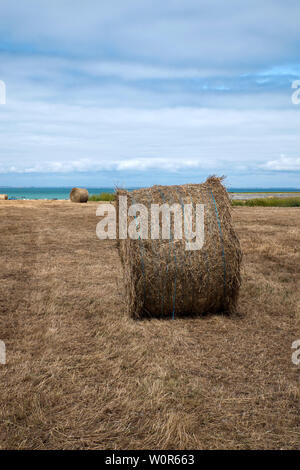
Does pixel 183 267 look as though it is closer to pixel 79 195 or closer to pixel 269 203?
pixel 79 195

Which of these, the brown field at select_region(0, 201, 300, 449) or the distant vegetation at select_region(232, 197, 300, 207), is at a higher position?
the distant vegetation at select_region(232, 197, 300, 207)

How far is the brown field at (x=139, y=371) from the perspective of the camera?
3152mm

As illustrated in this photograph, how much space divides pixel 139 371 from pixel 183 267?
1895mm

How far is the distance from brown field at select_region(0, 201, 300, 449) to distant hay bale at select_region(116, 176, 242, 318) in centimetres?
25

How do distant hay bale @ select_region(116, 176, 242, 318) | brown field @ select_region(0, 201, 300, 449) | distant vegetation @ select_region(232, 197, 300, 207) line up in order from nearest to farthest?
1. brown field @ select_region(0, 201, 300, 449)
2. distant hay bale @ select_region(116, 176, 242, 318)
3. distant vegetation @ select_region(232, 197, 300, 207)

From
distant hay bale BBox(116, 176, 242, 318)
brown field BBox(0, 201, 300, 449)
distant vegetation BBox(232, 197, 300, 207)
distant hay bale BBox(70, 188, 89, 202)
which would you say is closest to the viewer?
brown field BBox(0, 201, 300, 449)

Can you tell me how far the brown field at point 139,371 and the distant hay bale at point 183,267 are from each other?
25 centimetres

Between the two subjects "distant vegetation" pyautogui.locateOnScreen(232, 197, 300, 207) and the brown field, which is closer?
the brown field

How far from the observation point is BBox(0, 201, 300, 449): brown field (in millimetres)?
3152

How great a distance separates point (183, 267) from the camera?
5.62 meters

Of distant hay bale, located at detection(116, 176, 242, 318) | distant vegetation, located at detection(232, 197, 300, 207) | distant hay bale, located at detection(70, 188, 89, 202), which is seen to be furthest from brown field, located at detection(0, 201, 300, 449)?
distant vegetation, located at detection(232, 197, 300, 207)

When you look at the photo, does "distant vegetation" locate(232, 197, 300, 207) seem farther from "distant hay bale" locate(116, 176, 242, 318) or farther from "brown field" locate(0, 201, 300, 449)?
"distant hay bale" locate(116, 176, 242, 318)

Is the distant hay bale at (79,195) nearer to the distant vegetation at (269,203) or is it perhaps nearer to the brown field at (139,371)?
the distant vegetation at (269,203)

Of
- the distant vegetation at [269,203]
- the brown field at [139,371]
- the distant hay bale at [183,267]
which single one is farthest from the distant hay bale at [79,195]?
the distant hay bale at [183,267]
